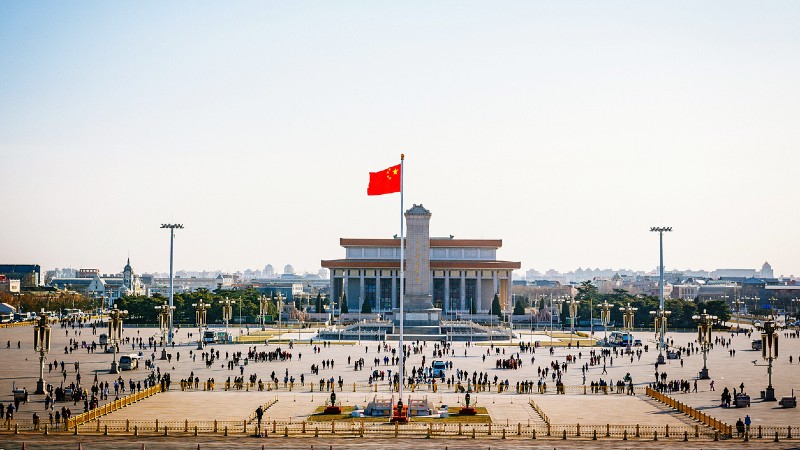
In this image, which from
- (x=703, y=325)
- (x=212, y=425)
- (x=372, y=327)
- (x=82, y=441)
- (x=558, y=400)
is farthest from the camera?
(x=372, y=327)

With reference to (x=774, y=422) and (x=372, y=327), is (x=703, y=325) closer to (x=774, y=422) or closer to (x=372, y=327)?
(x=774, y=422)

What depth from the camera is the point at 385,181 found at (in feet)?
158

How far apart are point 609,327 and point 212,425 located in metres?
95.2

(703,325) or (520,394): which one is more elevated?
(703,325)

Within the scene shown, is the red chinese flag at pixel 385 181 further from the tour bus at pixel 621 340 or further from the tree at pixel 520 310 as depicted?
the tree at pixel 520 310

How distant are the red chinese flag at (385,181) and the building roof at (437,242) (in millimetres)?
113387

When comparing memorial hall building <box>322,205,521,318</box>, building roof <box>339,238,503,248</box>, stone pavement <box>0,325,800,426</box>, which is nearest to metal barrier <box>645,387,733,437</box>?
stone pavement <box>0,325,800,426</box>

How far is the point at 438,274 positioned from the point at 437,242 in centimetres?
707

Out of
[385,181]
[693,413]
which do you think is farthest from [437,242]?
[385,181]

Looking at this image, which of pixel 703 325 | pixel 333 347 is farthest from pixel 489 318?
pixel 703 325

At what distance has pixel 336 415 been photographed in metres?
49.3

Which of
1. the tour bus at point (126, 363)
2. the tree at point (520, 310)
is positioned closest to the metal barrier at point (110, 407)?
the tour bus at point (126, 363)

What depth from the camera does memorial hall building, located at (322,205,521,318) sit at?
155125 mm

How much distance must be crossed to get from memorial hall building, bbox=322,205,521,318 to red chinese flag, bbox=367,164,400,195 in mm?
103242
